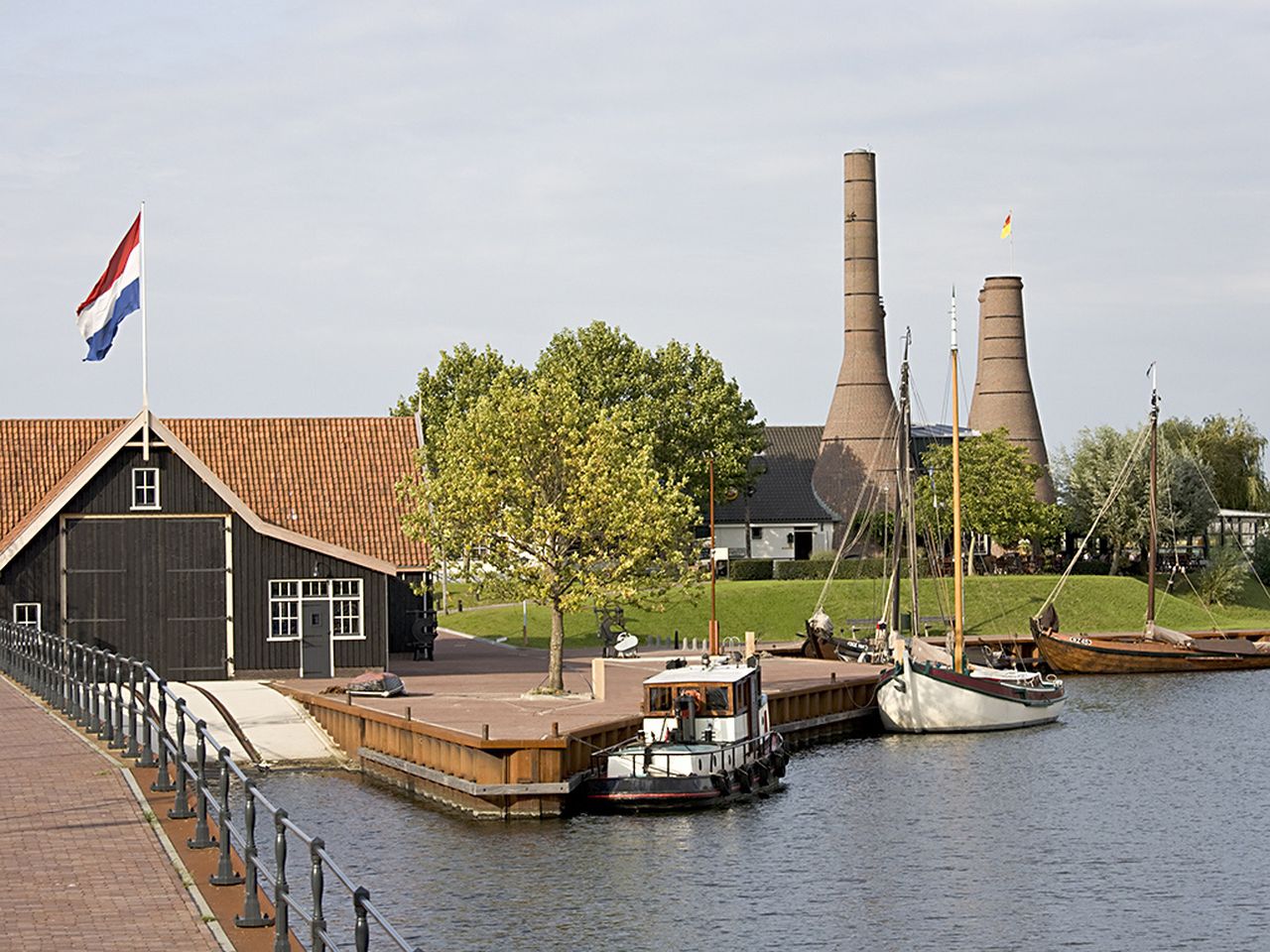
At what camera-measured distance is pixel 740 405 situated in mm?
92875

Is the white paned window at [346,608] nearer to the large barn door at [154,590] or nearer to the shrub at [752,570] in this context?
the large barn door at [154,590]

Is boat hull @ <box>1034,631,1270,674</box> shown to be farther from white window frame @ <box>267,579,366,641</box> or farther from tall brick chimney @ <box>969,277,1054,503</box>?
tall brick chimney @ <box>969,277,1054,503</box>

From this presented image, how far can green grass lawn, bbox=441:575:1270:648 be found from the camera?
260ft

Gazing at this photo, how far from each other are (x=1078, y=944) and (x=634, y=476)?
23.4m

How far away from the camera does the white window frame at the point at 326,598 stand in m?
50.6

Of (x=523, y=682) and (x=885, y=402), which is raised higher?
(x=885, y=402)

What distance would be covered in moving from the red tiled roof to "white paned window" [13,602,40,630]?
4.95 meters

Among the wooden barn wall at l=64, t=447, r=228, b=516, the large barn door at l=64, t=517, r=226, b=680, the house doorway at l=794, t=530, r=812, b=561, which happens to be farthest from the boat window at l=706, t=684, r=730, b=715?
the house doorway at l=794, t=530, r=812, b=561

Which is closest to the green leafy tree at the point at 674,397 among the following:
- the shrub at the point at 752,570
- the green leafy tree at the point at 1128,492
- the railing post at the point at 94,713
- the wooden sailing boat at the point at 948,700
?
the shrub at the point at 752,570

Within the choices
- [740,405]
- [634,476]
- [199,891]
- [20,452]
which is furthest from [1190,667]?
[199,891]

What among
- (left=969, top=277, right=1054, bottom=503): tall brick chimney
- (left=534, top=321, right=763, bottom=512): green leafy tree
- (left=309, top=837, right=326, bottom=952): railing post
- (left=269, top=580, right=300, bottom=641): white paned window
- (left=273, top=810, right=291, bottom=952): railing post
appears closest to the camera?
(left=309, top=837, right=326, bottom=952): railing post

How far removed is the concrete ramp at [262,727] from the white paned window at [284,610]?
8.83ft

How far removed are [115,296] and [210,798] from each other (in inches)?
1032

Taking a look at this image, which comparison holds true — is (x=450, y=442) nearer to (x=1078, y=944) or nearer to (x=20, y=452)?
(x=20, y=452)
